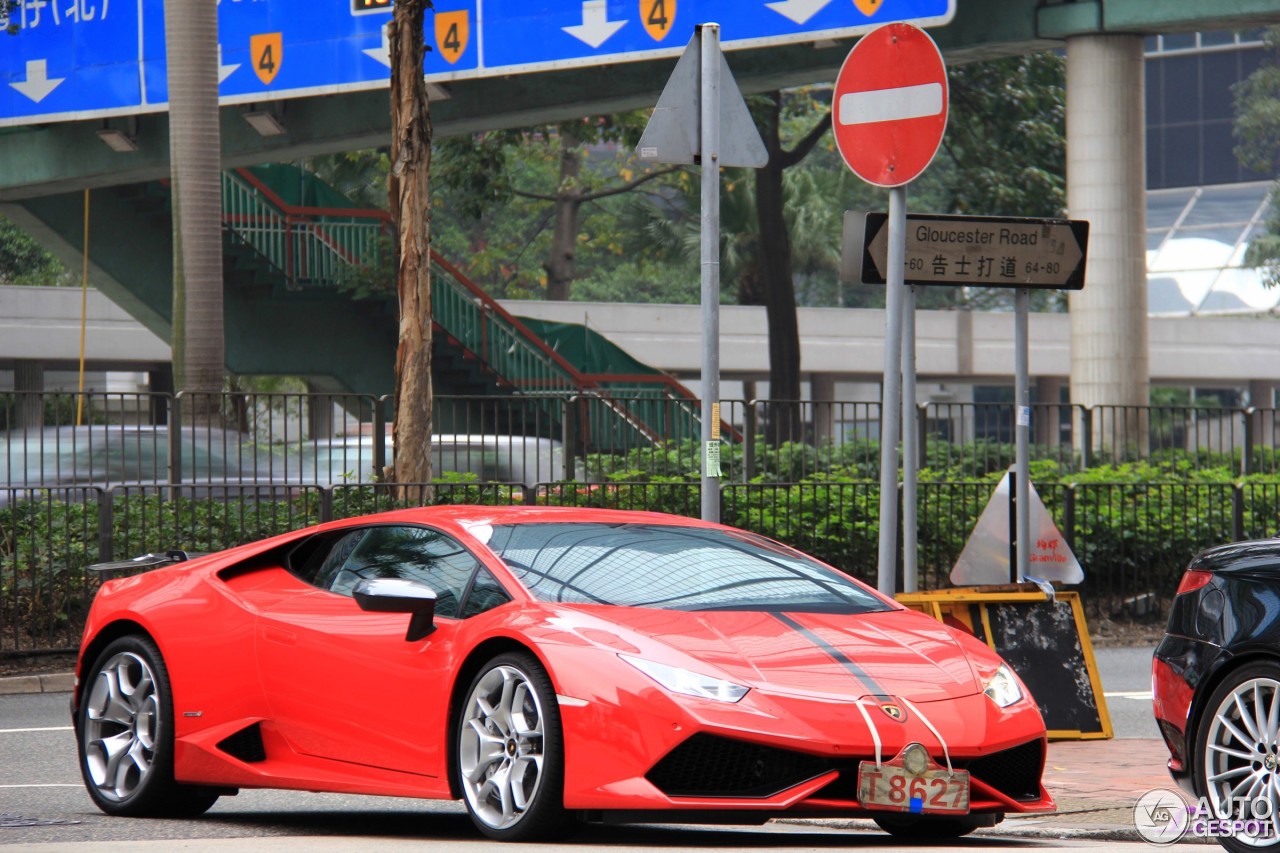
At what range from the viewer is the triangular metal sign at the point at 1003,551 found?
9.56 m

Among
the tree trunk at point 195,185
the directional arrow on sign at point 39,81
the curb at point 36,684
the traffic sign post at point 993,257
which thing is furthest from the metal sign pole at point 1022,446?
the directional arrow on sign at point 39,81

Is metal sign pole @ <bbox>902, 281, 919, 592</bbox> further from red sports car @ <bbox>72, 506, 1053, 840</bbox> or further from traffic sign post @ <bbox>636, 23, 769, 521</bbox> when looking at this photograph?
red sports car @ <bbox>72, 506, 1053, 840</bbox>

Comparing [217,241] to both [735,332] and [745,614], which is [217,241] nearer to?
[745,614]

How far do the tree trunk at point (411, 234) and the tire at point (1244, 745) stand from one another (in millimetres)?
8912

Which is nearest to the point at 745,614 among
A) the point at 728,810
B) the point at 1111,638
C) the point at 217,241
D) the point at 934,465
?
the point at 728,810

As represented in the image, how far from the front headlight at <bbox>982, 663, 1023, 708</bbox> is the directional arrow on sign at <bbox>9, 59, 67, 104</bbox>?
2333 centimetres

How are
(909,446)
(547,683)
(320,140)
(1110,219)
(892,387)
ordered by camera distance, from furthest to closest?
(320,140) < (1110,219) < (909,446) < (892,387) < (547,683)

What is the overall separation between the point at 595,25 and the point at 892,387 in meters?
15.5

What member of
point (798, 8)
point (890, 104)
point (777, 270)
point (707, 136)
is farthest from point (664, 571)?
point (777, 270)

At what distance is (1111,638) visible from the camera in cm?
1541

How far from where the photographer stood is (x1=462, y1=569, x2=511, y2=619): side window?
646 cm

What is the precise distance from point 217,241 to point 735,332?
76.0ft

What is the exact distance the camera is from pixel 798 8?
21438mm

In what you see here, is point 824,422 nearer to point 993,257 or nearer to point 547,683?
point 993,257
